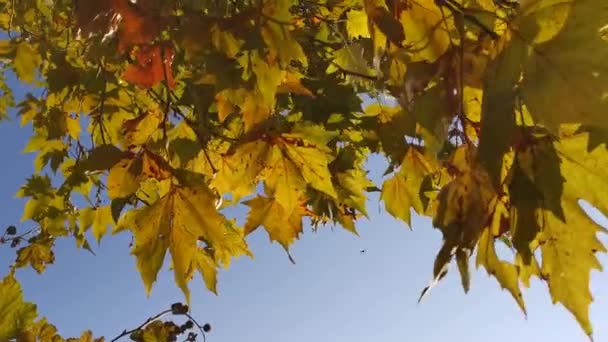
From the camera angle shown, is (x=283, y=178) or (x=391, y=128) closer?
(x=283, y=178)

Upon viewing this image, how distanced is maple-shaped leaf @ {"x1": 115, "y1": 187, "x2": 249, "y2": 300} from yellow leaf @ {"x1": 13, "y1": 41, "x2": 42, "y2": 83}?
4.64ft

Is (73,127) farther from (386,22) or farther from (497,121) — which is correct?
(497,121)

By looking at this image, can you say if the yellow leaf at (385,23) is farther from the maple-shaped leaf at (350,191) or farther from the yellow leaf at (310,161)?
the maple-shaped leaf at (350,191)

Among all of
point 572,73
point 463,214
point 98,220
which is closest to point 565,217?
point 463,214

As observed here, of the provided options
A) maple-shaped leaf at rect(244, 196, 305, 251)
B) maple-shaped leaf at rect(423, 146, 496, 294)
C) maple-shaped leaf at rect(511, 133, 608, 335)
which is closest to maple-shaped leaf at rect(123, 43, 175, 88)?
maple-shaped leaf at rect(244, 196, 305, 251)

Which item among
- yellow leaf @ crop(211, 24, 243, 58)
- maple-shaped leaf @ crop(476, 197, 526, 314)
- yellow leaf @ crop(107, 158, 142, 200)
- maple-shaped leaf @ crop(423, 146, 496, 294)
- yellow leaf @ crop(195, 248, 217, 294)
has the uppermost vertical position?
yellow leaf @ crop(211, 24, 243, 58)

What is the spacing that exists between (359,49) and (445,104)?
34.7 inches

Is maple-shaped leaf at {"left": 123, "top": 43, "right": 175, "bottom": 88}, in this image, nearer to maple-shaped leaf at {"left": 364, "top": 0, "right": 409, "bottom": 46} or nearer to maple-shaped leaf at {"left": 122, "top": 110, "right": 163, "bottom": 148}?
maple-shaped leaf at {"left": 122, "top": 110, "right": 163, "bottom": 148}

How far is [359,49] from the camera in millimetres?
A: 1795

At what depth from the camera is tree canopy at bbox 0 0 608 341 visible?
0.77 meters

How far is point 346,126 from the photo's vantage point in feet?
6.11

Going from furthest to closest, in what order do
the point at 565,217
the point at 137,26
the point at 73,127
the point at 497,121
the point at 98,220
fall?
the point at 73,127 → the point at 98,220 → the point at 137,26 → the point at 565,217 → the point at 497,121

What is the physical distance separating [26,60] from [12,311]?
1.83 metres

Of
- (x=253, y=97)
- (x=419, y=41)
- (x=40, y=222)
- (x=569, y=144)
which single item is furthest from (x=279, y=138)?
(x=40, y=222)
